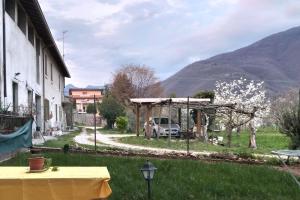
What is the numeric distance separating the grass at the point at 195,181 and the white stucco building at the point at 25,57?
5.68 metres

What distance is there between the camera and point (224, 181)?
9.26m

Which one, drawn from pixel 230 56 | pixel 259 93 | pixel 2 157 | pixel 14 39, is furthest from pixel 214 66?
pixel 2 157

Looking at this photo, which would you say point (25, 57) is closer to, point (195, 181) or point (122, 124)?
point (195, 181)

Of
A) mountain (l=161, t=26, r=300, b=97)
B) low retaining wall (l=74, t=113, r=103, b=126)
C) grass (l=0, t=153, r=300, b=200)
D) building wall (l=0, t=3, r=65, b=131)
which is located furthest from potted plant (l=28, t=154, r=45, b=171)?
mountain (l=161, t=26, r=300, b=97)

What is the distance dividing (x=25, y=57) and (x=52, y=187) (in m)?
16.6

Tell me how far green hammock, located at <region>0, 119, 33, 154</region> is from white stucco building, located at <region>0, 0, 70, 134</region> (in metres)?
2.33

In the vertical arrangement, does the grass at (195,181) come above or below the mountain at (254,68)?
below

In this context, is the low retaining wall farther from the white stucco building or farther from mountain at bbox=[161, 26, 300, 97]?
the white stucco building

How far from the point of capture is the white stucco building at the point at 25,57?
16.3m

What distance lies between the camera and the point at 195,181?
911 cm

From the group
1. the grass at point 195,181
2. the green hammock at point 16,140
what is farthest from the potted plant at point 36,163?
the green hammock at point 16,140

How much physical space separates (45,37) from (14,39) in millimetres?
9565

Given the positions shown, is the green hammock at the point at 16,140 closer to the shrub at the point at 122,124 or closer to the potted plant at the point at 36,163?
the potted plant at the point at 36,163

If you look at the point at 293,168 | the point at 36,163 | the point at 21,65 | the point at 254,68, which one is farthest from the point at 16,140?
the point at 254,68
